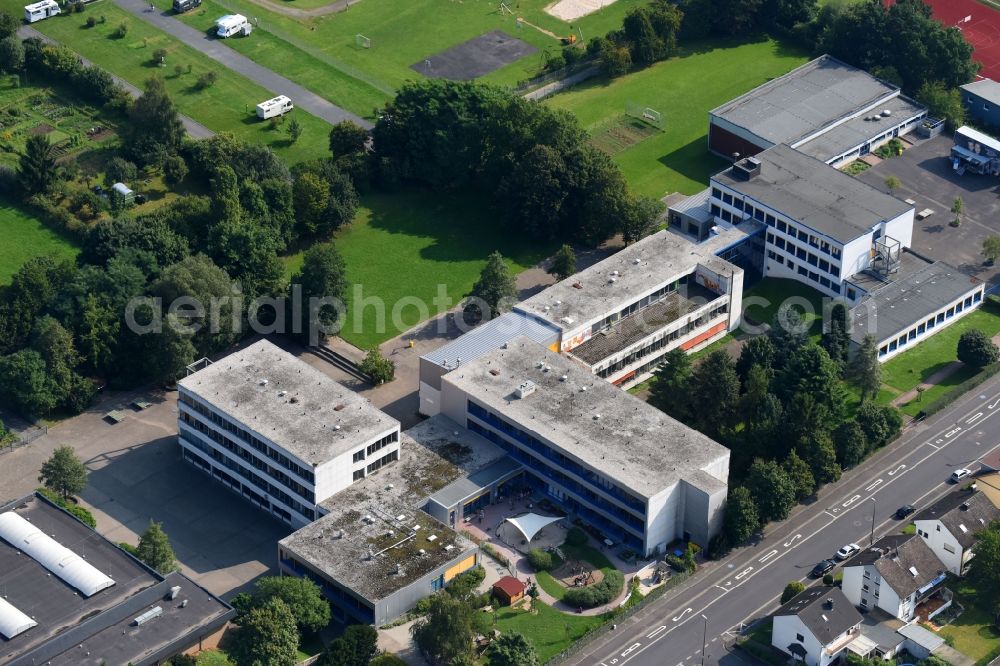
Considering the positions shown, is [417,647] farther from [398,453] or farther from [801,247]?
[801,247]

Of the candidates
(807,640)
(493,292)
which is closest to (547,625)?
Answer: (807,640)

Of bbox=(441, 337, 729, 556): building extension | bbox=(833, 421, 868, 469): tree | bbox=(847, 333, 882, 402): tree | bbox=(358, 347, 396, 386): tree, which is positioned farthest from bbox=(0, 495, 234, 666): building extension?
bbox=(847, 333, 882, 402): tree

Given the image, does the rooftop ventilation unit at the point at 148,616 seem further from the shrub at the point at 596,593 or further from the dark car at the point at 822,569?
the dark car at the point at 822,569

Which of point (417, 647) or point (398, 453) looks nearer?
point (417, 647)

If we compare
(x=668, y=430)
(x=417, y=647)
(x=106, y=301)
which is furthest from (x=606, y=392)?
(x=106, y=301)

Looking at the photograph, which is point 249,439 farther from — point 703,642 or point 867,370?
point 867,370

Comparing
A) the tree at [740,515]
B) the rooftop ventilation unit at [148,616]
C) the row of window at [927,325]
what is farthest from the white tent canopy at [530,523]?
the row of window at [927,325]

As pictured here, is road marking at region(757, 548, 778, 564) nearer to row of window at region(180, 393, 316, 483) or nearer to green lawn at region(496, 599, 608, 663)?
green lawn at region(496, 599, 608, 663)
